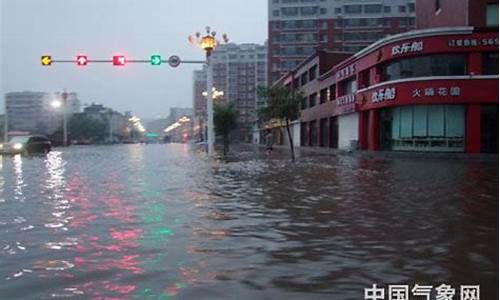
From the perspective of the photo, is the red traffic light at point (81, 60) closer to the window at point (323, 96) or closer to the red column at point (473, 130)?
the red column at point (473, 130)

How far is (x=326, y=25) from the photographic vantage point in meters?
107

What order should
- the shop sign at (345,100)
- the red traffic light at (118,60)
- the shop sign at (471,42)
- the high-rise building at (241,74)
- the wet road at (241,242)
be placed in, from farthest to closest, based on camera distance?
the high-rise building at (241,74), the shop sign at (345,100), the shop sign at (471,42), the red traffic light at (118,60), the wet road at (241,242)

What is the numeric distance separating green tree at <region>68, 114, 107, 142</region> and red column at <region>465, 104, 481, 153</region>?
90.7m

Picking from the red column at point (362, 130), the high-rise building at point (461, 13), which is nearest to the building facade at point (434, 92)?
the red column at point (362, 130)

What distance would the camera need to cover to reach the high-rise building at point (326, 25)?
105938mm

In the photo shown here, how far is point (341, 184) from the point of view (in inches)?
580

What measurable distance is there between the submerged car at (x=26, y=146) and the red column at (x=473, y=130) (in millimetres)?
29685

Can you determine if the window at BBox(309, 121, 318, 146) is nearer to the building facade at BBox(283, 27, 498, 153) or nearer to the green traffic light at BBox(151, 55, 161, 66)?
the building facade at BBox(283, 27, 498, 153)

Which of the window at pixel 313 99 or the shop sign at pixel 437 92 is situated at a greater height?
the window at pixel 313 99

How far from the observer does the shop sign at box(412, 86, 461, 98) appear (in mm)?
33000

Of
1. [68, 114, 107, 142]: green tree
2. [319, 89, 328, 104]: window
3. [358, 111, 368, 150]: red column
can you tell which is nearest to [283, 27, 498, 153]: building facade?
[358, 111, 368, 150]: red column

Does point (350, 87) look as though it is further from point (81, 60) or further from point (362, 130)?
point (81, 60)

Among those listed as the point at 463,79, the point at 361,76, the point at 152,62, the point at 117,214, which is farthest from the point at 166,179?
the point at 361,76

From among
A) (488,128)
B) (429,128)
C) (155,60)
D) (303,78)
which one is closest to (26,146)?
(155,60)
